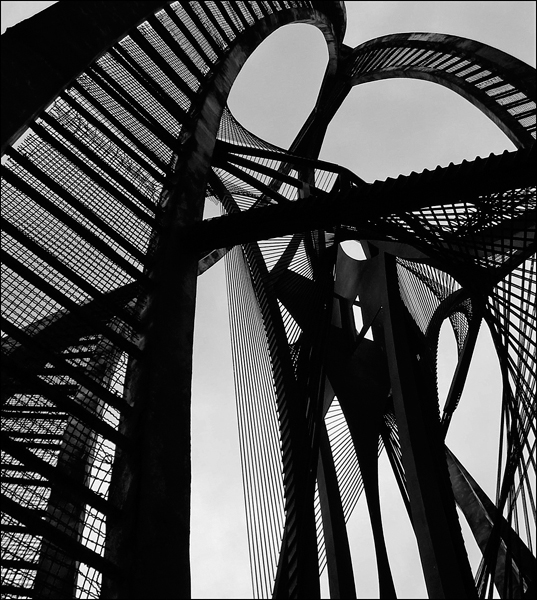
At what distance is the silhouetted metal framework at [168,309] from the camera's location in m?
4.18

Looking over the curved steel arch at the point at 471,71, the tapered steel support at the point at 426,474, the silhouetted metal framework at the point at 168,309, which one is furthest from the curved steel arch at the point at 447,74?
the tapered steel support at the point at 426,474

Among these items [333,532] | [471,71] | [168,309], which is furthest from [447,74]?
[168,309]

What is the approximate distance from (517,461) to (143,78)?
5.40 m

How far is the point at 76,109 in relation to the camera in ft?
20.8

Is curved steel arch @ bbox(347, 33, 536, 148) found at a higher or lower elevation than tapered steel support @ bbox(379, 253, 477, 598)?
higher

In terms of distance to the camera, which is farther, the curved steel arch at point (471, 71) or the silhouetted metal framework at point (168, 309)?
the curved steel arch at point (471, 71)

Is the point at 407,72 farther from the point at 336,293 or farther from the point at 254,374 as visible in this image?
the point at 254,374

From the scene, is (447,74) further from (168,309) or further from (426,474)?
(168,309)

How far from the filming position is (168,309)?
5312mm

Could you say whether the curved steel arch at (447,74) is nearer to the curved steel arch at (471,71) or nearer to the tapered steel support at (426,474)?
the curved steel arch at (471,71)

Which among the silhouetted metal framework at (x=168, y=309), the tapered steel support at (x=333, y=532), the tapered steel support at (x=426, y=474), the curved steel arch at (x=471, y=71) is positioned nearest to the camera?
the silhouetted metal framework at (x=168, y=309)

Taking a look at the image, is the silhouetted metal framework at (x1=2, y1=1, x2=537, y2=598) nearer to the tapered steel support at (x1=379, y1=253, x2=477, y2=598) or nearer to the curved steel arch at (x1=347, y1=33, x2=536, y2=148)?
the tapered steel support at (x1=379, y1=253, x2=477, y2=598)

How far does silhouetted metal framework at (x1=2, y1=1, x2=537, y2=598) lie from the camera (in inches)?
164

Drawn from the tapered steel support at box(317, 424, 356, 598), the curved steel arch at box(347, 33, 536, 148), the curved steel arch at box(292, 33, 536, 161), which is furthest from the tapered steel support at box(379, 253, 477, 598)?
the curved steel arch at box(347, 33, 536, 148)
